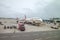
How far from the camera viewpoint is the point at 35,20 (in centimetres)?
2309

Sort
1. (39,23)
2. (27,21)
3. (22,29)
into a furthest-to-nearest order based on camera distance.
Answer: (27,21)
(39,23)
(22,29)

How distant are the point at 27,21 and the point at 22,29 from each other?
9.72 meters

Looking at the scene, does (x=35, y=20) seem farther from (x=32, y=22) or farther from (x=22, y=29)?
(x=22, y=29)

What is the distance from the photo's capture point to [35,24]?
23.2 meters

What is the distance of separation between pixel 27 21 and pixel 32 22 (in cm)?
198

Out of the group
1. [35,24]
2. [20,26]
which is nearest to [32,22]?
[35,24]

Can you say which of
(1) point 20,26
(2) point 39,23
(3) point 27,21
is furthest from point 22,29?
(3) point 27,21

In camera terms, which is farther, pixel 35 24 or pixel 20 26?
pixel 35 24

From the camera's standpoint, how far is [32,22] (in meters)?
23.9

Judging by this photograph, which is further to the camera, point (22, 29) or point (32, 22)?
point (32, 22)

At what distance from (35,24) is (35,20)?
0.69 m

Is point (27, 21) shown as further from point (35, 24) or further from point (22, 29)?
point (22, 29)

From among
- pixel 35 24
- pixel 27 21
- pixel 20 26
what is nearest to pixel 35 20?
pixel 35 24

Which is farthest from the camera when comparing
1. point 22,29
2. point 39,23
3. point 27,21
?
point 27,21
